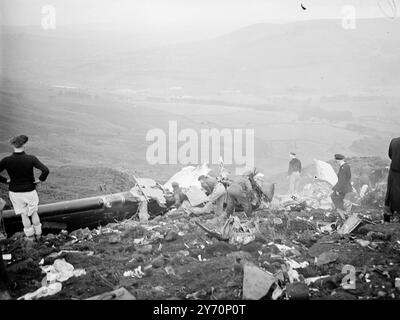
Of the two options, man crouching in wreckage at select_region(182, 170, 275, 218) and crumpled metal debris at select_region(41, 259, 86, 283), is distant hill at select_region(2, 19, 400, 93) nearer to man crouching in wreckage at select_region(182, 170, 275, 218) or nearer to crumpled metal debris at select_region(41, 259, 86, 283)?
man crouching in wreckage at select_region(182, 170, 275, 218)

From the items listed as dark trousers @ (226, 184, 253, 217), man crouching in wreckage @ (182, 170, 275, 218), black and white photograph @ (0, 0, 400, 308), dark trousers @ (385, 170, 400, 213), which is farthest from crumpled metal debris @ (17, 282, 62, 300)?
dark trousers @ (385, 170, 400, 213)

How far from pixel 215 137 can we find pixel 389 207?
994 centimetres

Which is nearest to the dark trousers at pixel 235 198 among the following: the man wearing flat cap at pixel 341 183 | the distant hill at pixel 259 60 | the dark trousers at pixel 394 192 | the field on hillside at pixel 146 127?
the man wearing flat cap at pixel 341 183

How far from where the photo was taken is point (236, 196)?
578cm

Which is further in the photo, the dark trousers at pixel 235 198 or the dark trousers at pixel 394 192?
the dark trousers at pixel 235 198

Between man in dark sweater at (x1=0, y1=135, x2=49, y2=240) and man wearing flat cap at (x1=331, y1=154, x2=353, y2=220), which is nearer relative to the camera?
man in dark sweater at (x1=0, y1=135, x2=49, y2=240)

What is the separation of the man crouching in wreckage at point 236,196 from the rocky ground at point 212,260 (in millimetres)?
277

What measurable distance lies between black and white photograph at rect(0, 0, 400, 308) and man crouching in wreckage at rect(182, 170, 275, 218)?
3cm

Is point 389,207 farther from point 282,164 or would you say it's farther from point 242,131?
point 242,131

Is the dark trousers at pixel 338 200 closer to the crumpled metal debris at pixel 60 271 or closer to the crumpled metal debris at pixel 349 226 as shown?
the crumpled metal debris at pixel 349 226

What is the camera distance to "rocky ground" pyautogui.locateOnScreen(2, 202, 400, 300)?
3.68 metres

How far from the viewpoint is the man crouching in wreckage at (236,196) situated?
578cm
